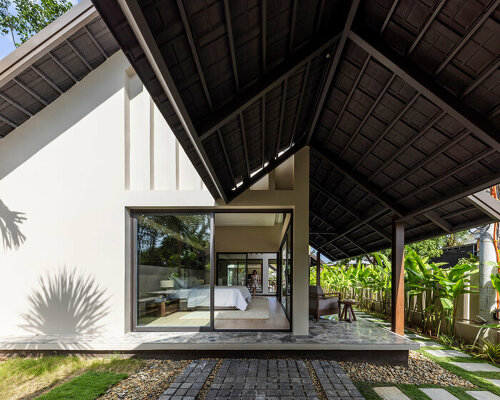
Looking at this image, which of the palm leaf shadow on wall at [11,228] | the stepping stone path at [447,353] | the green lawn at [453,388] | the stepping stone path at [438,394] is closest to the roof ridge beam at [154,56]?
the green lawn at [453,388]

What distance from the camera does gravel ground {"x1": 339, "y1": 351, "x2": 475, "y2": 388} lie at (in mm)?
4586

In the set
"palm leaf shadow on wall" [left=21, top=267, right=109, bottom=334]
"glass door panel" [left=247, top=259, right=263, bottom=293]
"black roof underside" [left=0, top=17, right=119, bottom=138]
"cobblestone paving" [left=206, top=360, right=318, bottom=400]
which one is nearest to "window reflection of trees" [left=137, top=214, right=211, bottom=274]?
"palm leaf shadow on wall" [left=21, top=267, right=109, bottom=334]

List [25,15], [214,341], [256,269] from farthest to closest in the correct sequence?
[256,269]
[25,15]
[214,341]

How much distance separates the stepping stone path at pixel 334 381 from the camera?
12.4ft

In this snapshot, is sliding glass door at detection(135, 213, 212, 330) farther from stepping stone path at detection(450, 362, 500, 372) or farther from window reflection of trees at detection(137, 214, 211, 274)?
stepping stone path at detection(450, 362, 500, 372)

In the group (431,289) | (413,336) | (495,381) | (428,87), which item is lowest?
(413,336)

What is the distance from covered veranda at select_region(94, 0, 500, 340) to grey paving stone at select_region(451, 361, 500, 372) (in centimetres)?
110

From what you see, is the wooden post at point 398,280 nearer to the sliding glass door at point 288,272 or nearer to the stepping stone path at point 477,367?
the stepping stone path at point 477,367

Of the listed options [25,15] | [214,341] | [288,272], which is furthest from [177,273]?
[25,15]

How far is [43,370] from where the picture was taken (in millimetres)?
4934

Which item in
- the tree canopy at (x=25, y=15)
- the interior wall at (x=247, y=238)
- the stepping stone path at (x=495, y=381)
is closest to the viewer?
the stepping stone path at (x=495, y=381)

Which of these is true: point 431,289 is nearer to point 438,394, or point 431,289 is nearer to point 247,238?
point 438,394

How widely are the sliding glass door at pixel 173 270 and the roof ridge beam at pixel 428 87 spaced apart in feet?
14.0

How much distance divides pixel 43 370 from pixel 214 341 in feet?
9.03
